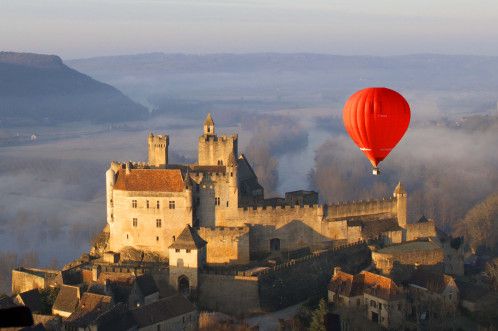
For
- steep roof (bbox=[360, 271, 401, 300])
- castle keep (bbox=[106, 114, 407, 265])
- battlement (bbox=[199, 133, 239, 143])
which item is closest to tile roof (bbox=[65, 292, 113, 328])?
castle keep (bbox=[106, 114, 407, 265])

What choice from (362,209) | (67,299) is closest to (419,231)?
(362,209)

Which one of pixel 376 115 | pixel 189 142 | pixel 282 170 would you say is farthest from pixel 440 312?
pixel 189 142

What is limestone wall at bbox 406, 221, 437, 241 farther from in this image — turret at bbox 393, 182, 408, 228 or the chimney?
the chimney

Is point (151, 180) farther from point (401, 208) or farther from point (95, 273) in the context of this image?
point (401, 208)

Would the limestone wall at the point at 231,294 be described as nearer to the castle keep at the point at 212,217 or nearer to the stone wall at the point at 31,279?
the castle keep at the point at 212,217

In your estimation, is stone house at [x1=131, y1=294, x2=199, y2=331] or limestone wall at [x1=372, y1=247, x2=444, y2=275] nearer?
stone house at [x1=131, y1=294, x2=199, y2=331]

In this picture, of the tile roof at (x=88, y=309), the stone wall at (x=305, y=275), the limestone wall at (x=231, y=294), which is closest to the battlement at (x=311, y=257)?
the stone wall at (x=305, y=275)
